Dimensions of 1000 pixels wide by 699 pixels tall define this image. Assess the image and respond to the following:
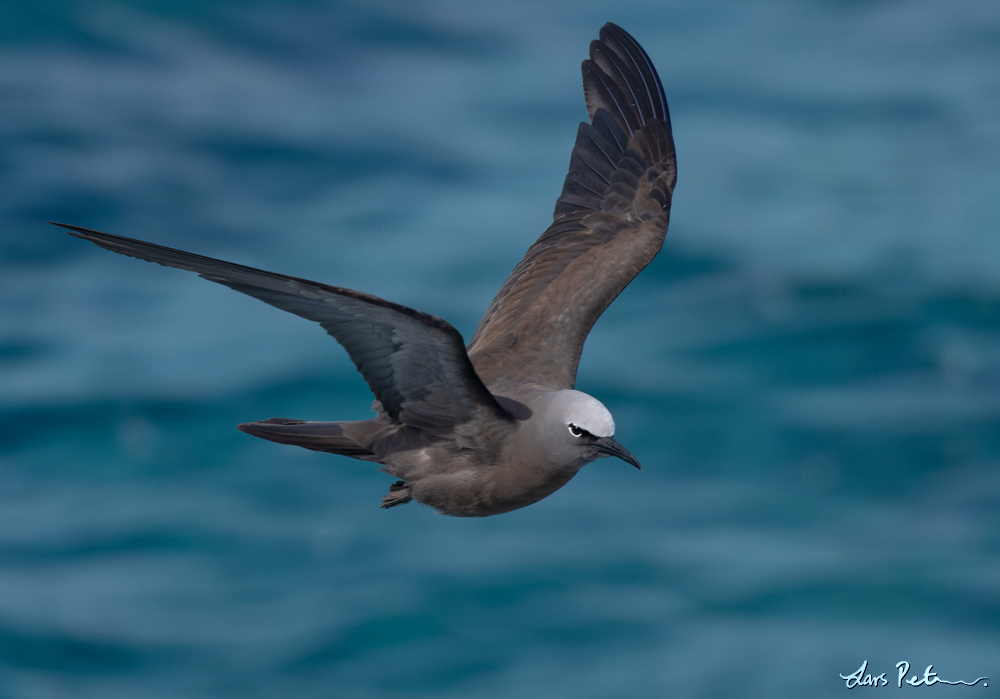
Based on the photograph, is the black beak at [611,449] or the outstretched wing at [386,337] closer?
the outstretched wing at [386,337]

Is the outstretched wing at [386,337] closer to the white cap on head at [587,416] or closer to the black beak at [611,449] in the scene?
the white cap on head at [587,416]

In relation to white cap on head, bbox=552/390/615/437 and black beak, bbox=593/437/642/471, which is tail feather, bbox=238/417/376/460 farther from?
black beak, bbox=593/437/642/471

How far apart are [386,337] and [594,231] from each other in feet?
11.3

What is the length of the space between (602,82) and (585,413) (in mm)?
4369

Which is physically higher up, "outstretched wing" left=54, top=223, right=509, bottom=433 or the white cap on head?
"outstretched wing" left=54, top=223, right=509, bottom=433

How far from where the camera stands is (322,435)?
24.6 ft

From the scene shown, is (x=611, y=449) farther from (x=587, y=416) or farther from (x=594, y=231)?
(x=594, y=231)

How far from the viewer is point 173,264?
18.3 ft

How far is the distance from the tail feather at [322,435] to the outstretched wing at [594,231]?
3.91 feet

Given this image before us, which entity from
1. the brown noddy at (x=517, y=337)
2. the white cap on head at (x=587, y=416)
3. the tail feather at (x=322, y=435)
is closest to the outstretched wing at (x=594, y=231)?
the brown noddy at (x=517, y=337)

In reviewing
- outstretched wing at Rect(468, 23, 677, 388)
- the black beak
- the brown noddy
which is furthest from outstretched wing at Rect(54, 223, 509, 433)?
outstretched wing at Rect(468, 23, 677, 388)

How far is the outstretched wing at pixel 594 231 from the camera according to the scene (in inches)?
339

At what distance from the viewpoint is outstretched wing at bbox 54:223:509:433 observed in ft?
18.5

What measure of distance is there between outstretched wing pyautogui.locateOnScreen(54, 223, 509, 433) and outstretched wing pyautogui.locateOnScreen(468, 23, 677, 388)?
4.23 feet
